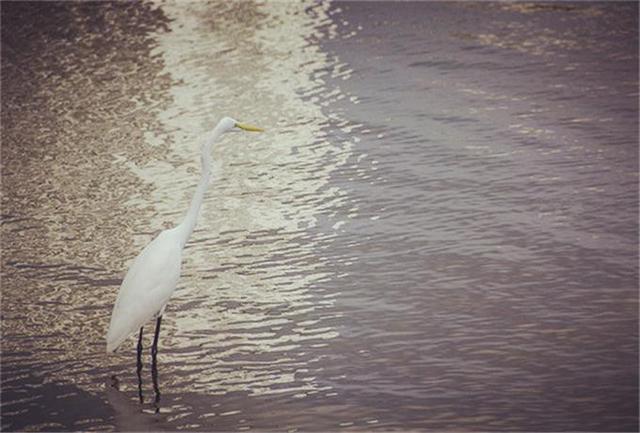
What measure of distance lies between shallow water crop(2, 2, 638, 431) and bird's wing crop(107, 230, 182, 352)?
0.24m

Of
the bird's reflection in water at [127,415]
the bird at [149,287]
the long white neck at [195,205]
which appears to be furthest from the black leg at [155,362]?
the long white neck at [195,205]

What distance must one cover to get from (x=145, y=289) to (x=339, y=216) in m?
2.08

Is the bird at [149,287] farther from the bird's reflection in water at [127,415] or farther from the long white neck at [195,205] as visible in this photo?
the bird's reflection in water at [127,415]

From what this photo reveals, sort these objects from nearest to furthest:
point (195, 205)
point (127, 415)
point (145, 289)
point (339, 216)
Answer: point (127, 415) → point (145, 289) → point (195, 205) → point (339, 216)

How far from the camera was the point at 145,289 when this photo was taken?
202 inches

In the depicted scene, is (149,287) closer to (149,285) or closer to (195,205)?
(149,285)

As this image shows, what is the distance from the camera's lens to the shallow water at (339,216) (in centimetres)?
506

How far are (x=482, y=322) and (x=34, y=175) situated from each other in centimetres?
334

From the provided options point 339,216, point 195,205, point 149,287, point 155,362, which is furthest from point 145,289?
point 339,216

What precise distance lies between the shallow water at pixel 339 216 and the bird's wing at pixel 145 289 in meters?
0.24

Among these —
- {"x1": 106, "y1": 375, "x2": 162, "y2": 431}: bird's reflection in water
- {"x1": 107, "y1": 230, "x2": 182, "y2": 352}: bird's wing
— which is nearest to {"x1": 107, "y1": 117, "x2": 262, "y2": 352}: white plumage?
{"x1": 107, "y1": 230, "x2": 182, "y2": 352}: bird's wing

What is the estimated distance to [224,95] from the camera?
364 inches

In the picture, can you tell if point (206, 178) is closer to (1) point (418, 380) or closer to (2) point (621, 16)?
(1) point (418, 380)

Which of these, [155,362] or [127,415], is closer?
[127,415]
